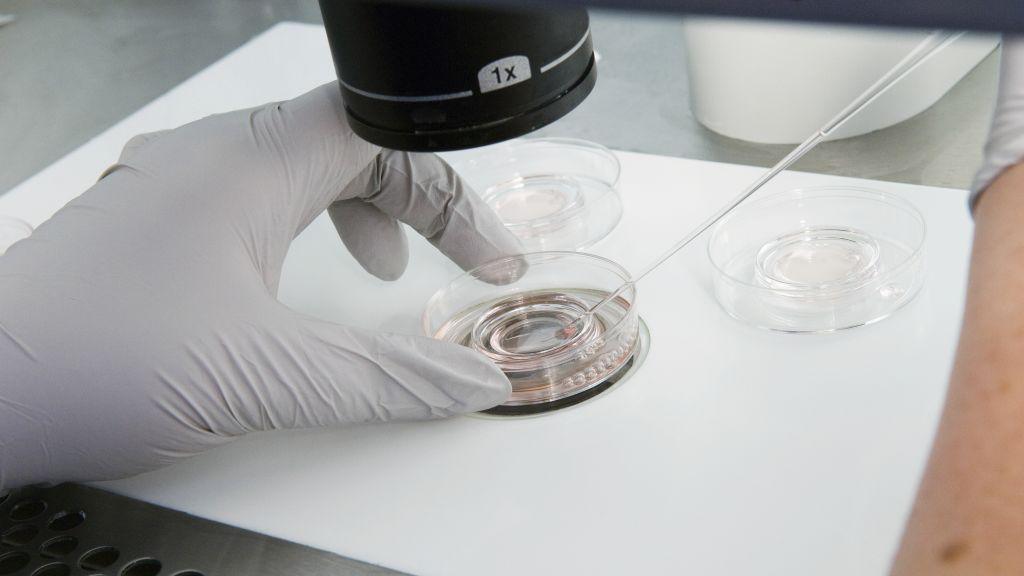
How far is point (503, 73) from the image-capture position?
0.71 m

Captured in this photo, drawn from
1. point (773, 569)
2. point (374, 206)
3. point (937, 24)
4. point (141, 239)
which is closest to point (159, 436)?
point (141, 239)

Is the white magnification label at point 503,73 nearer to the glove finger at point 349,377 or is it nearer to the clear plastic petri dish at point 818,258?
the glove finger at point 349,377

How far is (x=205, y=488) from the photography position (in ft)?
3.37

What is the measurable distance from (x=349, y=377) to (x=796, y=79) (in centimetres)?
83

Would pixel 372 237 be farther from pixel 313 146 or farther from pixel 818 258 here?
pixel 818 258

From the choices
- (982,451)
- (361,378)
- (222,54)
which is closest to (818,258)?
(361,378)

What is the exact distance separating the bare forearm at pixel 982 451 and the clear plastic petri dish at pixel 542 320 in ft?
1.56

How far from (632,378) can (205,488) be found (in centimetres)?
46

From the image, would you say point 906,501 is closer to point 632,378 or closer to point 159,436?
point 632,378

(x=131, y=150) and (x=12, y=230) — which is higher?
(x=131, y=150)

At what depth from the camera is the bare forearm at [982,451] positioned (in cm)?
46

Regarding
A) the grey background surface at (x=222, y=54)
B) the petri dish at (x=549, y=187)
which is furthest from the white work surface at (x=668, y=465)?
the grey background surface at (x=222, y=54)

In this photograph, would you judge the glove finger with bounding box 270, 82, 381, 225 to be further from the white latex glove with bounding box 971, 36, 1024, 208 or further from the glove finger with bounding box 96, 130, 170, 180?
the white latex glove with bounding box 971, 36, 1024, 208

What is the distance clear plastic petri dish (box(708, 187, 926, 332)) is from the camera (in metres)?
1.06
